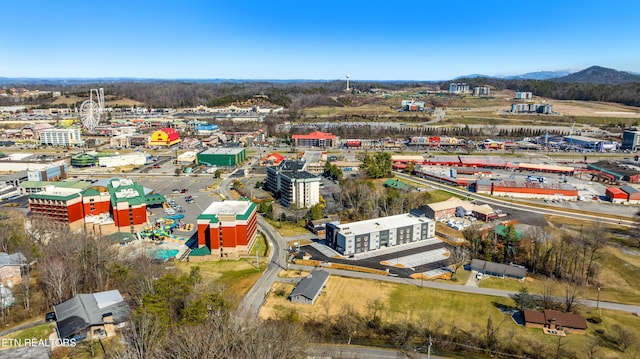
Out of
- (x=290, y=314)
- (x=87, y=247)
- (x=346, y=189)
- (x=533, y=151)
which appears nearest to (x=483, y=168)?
(x=533, y=151)

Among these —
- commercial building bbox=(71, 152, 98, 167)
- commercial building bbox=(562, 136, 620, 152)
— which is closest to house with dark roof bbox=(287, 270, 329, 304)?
commercial building bbox=(71, 152, 98, 167)

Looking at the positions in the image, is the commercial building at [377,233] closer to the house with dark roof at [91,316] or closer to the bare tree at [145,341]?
the house with dark roof at [91,316]

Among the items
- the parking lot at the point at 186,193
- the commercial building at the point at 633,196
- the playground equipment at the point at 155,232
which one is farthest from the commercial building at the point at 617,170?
the playground equipment at the point at 155,232

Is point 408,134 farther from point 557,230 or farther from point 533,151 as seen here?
point 557,230

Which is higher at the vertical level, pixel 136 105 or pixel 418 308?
pixel 136 105

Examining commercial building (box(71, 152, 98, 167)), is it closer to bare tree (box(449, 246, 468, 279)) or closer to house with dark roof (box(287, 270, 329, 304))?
house with dark roof (box(287, 270, 329, 304))

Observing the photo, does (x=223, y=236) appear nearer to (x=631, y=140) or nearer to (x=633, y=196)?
(x=633, y=196)
